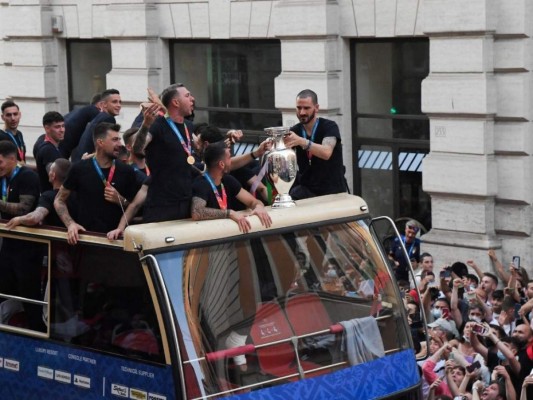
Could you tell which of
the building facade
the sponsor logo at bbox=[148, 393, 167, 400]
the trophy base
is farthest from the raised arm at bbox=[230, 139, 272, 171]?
the building facade

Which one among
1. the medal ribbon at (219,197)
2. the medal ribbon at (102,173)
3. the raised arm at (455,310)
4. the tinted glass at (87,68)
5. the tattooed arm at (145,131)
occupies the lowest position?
the raised arm at (455,310)

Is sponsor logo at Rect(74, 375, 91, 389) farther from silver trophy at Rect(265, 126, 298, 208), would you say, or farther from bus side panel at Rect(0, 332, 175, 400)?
silver trophy at Rect(265, 126, 298, 208)

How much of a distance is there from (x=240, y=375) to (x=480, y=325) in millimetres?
3943

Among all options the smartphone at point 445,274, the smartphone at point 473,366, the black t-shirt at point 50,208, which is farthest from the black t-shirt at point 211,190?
the smartphone at point 445,274

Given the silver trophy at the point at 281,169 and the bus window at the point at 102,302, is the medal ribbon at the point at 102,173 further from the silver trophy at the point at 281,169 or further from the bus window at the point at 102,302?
the silver trophy at the point at 281,169

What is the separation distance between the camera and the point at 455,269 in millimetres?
16984

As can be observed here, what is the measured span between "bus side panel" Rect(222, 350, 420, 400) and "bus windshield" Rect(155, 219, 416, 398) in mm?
50

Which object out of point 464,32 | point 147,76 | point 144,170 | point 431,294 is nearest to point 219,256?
point 144,170

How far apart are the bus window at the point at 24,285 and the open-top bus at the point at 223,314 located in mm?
39

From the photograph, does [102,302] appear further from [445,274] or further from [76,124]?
[445,274]

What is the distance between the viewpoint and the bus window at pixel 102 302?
10375mm

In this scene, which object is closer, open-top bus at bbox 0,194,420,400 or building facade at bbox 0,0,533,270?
open-top bus at bbox 0,194,420,400

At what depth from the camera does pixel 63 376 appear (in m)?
11.0

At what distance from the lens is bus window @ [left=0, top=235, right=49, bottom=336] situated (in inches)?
449
